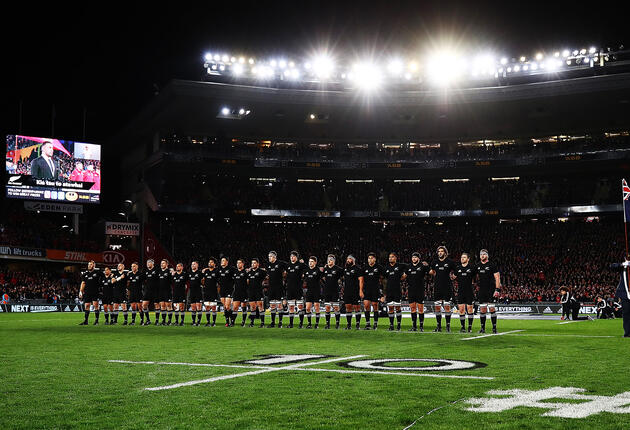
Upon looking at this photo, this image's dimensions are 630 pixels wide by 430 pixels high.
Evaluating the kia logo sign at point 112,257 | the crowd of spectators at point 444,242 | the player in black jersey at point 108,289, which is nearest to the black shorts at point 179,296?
the player in black jersey at point 108,289

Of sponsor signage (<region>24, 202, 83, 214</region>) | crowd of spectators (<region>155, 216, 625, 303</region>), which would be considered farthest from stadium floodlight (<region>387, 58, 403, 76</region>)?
sponsor signage (<region>24, 202, 83, 214</region>)

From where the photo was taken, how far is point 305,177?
6006 centimetres

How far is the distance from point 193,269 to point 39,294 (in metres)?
28.4

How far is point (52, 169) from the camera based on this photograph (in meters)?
52.1

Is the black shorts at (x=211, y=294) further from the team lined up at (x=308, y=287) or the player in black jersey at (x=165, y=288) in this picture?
the player in black jersey at (x=165, y=288)

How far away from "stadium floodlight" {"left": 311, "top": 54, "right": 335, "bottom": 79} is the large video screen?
739 inches

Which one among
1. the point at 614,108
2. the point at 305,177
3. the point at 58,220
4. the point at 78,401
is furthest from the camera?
the point at 58,220

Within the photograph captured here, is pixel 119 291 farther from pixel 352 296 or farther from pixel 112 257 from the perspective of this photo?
pixel 112 257

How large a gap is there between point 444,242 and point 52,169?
3142cm

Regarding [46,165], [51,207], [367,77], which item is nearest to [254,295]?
[367,77]

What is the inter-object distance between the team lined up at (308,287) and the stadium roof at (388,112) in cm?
2550

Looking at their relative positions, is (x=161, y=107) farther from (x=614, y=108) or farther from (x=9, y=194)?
(x=614, y=108)

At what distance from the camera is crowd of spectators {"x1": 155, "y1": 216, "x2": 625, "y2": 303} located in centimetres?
4944

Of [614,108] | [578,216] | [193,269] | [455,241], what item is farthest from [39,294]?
[614,108]
